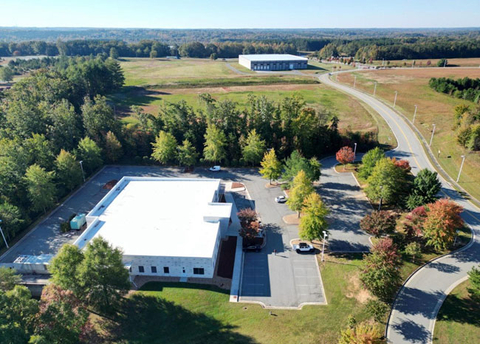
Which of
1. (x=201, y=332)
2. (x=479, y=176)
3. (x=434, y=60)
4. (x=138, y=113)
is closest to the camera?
(x=201, y=332)

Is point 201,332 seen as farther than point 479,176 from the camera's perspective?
No

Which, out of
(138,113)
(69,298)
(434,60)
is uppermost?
(434,60)


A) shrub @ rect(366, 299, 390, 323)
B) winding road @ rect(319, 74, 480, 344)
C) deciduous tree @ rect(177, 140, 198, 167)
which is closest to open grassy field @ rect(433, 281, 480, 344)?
winding road @ rect(319, 74, 480, 344)

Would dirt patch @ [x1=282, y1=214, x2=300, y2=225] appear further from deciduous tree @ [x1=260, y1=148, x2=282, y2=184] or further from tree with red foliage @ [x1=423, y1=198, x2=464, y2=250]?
tree with red foliage @ [x1=423, y1=198, x2=464, y2=250]

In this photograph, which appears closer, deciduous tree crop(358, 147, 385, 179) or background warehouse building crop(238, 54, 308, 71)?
deciduous tree crop(358, 147, 385, 179)

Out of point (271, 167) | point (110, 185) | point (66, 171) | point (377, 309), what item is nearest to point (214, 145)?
point (271, 167)

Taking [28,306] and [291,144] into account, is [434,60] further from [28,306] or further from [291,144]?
[28,306]

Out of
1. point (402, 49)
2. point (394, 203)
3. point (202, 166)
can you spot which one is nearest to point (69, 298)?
point (202, 166)
